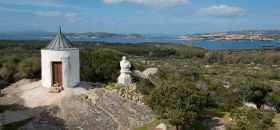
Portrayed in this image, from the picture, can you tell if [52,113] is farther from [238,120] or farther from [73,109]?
[238,120]

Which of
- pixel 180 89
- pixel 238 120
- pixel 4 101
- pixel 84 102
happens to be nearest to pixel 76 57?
pixel 84 102

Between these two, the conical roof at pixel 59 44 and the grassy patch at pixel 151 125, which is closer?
the grassy patch at pixel 151 125

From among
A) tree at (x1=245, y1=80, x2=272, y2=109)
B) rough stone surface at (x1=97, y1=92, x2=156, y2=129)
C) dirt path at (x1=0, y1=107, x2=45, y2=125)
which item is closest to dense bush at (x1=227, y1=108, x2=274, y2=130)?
rough stone surface at (x1=97, y1=92, x2=156, y2=129)

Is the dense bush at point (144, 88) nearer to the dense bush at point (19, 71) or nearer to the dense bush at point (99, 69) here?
the dense bush at point (99, 69)

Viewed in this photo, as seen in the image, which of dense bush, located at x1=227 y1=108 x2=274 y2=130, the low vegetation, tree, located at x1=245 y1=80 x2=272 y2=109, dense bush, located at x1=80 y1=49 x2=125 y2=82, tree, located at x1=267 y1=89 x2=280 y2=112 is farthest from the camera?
tree, located at x1=245 y1=80 x2=272 y2=109

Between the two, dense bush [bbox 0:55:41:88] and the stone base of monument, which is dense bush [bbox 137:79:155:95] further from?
dense bush [bbox 0:55:41:88]

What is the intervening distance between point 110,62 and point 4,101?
9.36 metres

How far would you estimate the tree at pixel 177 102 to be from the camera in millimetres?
19812

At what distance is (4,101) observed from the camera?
2297cm

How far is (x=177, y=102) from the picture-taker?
20.1 meters

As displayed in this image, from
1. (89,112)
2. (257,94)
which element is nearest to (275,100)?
(257,94)

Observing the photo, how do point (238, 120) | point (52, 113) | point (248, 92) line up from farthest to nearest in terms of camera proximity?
point (248, 92)
point (52, 113)
point (238, 120)

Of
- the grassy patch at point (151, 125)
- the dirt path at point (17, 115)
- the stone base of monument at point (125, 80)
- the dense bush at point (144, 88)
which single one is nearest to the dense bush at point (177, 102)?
the grassy patch at point (151, 125)

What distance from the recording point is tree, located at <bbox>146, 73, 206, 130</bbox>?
19.8 m
